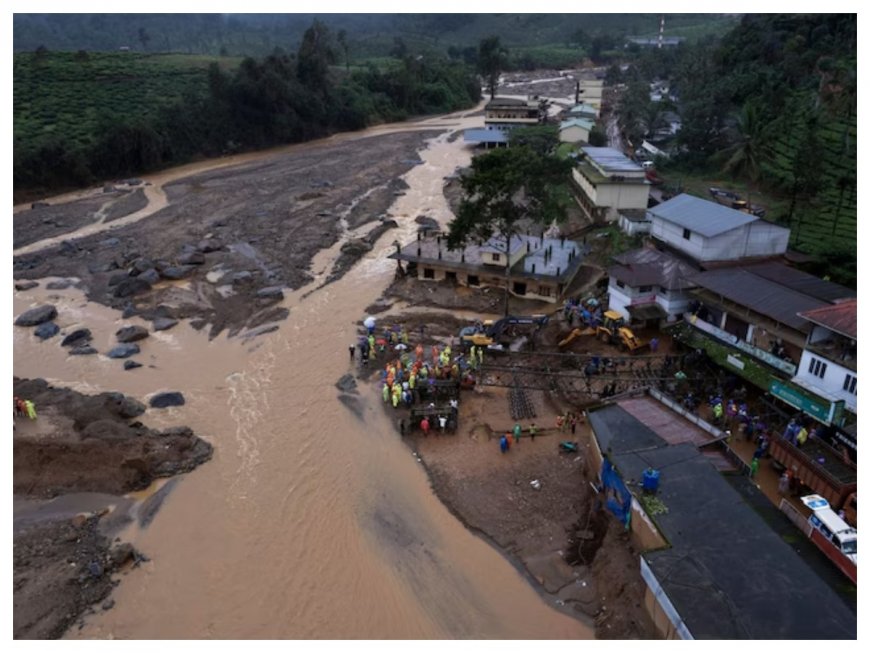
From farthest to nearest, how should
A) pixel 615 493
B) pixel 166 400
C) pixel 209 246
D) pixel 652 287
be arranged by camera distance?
pixel 209 246, pixel 652 287, pixel 166 400, pixel 615 493

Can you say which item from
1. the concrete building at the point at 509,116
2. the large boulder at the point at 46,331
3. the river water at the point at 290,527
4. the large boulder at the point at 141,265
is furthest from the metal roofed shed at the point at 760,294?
the concrete building at the point at 509,116

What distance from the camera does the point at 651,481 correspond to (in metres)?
16.3

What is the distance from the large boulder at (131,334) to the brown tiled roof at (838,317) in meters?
29.0

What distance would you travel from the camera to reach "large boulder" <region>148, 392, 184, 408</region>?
84.0 feet

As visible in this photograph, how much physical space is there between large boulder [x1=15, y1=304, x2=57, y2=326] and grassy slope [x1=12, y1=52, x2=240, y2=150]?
3153 cm

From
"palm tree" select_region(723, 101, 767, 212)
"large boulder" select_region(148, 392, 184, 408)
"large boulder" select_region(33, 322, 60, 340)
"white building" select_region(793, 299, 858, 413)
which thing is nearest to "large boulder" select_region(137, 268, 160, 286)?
"large boulder" select_region(33, 322, 60, 340)

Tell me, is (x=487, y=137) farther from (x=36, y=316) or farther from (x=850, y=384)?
(x=850, y=384)

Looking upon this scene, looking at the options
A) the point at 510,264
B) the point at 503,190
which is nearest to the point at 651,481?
the point at 503,190

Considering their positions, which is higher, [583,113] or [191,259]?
[583,113]

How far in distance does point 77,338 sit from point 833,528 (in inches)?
1269

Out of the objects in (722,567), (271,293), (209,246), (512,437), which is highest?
(209,246)

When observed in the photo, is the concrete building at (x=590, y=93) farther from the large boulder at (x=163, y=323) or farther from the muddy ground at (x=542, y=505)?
the large boulder at (x=163, y=323)

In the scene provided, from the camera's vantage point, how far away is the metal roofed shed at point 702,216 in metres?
28.1

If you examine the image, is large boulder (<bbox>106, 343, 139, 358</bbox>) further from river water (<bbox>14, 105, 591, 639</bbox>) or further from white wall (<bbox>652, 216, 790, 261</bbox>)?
white wall (<bbox>652, 216, 790, 261</bbox>)
